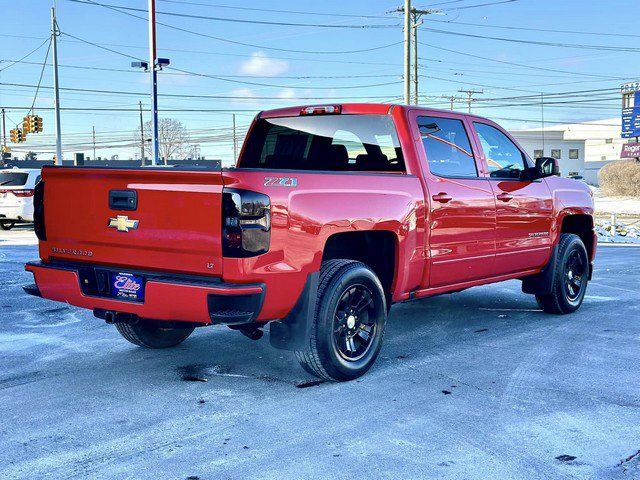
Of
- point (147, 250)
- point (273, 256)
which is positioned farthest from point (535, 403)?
point (147, 250)

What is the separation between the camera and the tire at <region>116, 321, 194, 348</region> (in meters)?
6.13

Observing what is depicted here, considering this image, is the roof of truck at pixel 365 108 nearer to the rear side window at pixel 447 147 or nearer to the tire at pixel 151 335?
the rear side window at pixel 447 147

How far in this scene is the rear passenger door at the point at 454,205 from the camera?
6.06 meters

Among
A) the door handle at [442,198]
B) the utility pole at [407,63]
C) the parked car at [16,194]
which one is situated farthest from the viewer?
the utility pole at [407,63]

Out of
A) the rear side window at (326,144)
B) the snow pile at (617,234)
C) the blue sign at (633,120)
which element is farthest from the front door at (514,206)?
the blue sign at (633,120)

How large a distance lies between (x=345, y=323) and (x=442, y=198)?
1368 millimetres

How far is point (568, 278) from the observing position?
818 centimetres

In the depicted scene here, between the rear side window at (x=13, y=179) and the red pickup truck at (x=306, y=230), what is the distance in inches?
674

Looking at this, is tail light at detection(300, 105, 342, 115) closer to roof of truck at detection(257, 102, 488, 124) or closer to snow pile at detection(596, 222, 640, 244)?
roof of truck at detection(257, 102, 488, 124)

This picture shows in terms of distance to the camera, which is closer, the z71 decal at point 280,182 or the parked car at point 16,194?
the z71 decal at point 280,182

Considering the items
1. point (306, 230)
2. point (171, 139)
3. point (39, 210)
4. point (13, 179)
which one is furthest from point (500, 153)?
point (171, 139)

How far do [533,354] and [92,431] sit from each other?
3547 millimetres

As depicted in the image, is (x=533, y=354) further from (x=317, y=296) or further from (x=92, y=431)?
Answer: (x=92, y=431)

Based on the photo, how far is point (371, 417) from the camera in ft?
15.0
